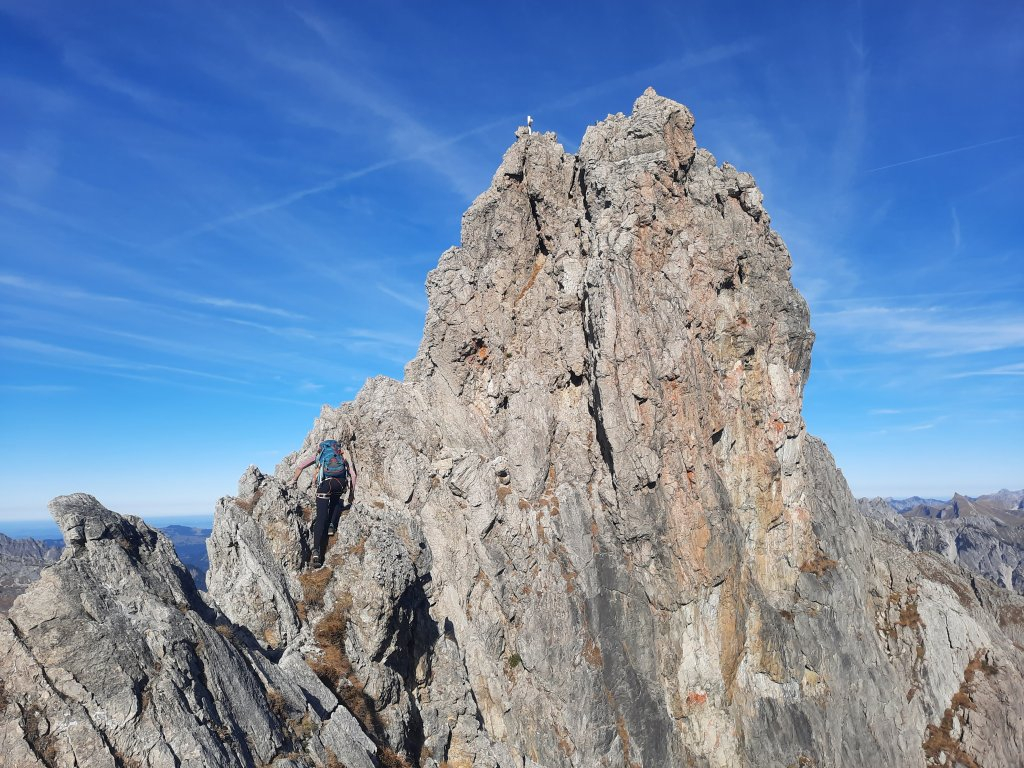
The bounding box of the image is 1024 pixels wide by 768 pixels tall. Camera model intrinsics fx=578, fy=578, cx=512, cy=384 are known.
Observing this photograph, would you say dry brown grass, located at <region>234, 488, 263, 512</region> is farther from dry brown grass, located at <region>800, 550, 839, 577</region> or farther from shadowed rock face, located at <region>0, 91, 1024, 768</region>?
dry brown grass, located at <region>800, 550, 839, 577</region>

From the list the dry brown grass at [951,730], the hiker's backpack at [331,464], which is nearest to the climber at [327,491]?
the hiker's backpack at [331,464]

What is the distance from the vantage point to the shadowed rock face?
3728 cm

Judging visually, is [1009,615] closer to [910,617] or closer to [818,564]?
[910,617]

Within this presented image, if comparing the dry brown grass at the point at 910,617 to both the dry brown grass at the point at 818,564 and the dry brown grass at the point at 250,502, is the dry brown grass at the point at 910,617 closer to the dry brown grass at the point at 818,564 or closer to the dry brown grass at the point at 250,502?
the dry brown grass at the point at 818,564

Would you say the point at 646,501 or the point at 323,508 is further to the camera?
the point at 646,501

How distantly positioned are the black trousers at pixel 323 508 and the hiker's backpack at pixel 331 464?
8.7 inches

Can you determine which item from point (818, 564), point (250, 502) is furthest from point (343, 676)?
point (818, 564)

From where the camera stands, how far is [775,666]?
39969 mm

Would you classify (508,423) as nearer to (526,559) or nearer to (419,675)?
(526,559)

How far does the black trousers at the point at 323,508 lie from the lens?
23.9 metres

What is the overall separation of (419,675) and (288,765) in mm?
11095

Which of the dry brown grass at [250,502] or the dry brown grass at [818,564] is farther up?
the dry brown grass at [250,502]

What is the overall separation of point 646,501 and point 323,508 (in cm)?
2352

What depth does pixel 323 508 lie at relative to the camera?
23906 millimetres
